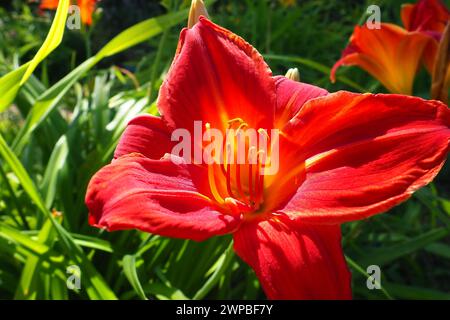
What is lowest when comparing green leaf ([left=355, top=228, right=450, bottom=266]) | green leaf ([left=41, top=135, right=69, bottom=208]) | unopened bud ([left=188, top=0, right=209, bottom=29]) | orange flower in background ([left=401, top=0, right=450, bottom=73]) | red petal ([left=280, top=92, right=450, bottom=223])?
green leaf ([left=355, top=228, right=450, bottom=266])

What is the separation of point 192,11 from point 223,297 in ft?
2.73

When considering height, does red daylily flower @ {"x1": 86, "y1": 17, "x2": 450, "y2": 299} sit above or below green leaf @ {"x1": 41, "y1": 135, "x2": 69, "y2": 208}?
above

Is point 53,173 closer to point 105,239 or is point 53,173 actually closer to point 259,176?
point 105,239

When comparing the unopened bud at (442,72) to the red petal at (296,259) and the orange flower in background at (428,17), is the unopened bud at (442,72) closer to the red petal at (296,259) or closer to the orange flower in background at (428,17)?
the orange flower in background at (428,17)

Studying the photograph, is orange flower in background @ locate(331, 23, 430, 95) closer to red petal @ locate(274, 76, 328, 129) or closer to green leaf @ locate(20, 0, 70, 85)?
red petal @ locate(274, 76, 328, 129)

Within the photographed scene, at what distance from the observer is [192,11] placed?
85 cm

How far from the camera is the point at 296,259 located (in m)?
0.66

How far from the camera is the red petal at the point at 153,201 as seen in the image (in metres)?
0.64

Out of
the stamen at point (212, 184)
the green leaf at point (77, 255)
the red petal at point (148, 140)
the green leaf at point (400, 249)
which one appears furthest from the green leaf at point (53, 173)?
the green leaf at point (400, 249)

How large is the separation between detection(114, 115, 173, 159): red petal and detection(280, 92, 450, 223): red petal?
0.22 meters

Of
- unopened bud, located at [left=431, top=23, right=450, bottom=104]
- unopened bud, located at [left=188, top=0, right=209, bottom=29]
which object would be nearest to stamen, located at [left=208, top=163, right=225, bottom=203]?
unopened bud, located at [left=188, top=0, right=209, bottom=29]

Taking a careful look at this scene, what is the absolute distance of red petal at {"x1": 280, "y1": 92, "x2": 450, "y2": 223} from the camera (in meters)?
0.66

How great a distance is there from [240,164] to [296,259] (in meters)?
0.21
